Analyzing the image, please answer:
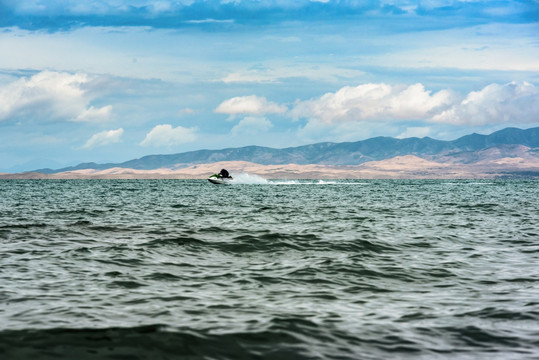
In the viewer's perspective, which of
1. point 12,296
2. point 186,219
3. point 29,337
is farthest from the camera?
point 186,219

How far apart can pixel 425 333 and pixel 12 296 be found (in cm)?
903

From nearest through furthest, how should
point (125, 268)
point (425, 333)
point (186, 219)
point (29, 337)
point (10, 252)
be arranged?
point (29, 337) → point (425, 333) → point (125, 268) → point (10, 252) → point (186, 219)

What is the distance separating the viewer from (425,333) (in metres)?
8.84

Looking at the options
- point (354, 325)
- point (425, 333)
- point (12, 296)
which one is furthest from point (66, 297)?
point (425, 333)

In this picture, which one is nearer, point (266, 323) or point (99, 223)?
point (266, 323)

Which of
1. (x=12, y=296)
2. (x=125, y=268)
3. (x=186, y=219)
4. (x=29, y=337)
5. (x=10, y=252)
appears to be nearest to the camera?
(x=29, y=337)

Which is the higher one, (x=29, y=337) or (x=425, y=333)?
(x=29, y=337)

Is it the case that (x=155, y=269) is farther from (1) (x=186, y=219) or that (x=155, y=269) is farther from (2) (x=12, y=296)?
(1) (x=186, y=219)

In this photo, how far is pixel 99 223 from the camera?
96.3 ft

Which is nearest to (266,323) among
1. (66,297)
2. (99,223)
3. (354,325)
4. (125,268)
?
(354,325)

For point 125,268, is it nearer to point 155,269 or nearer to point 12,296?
point 155,269

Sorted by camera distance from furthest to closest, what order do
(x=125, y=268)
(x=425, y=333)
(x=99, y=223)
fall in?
(x=99, y=223) < (x=125, y=268) < (x=425, y=333)

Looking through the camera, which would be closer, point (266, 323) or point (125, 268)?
point (266, 323)

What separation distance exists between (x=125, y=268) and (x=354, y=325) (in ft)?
27.6
